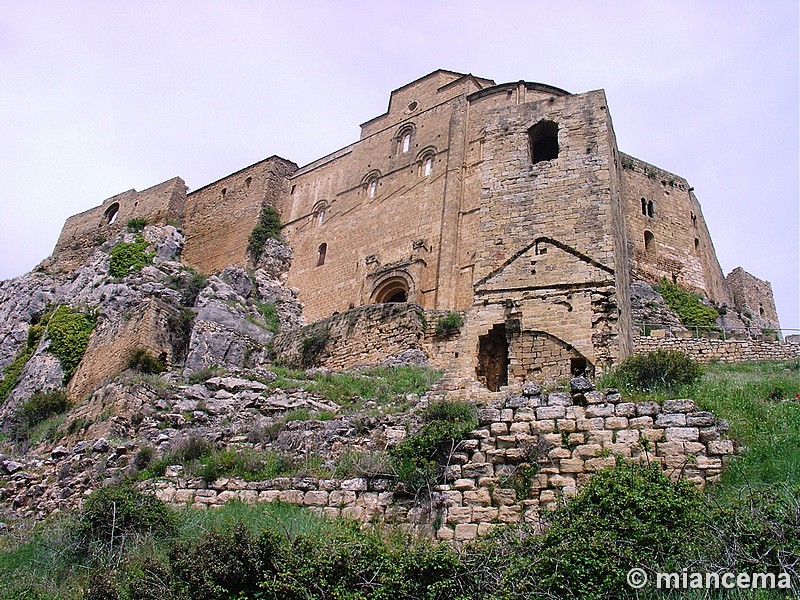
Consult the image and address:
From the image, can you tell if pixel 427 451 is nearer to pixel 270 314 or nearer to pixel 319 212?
pixel 270 314

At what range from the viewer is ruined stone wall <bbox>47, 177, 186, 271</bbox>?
34.6 m

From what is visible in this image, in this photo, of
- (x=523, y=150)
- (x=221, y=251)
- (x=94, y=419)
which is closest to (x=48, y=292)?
(x=221, y=251)

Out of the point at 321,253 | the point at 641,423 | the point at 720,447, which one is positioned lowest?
the point at 720,447

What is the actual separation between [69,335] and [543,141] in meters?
16.7

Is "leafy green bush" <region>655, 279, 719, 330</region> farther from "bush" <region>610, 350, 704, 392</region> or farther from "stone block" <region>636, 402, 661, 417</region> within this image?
"stone block" <region>636, 402, 661, 417</region>

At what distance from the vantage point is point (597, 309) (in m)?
12.9

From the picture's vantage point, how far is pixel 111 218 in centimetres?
3656

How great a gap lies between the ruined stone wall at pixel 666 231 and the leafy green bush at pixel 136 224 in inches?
826

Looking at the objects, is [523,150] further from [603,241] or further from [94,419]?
[94,419]

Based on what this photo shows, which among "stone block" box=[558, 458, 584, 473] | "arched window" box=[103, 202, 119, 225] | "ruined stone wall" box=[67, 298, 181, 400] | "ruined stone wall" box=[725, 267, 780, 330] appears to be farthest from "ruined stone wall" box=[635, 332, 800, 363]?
"arched window" box=[103, 202, 119, 225]

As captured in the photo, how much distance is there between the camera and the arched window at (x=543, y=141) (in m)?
15.9

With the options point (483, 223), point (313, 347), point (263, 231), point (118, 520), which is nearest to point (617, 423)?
point (118, 520)

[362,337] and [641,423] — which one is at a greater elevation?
[362,337]

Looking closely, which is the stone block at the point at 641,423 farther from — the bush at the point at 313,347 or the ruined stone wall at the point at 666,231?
the ruined stone wall at the point at 666,231
